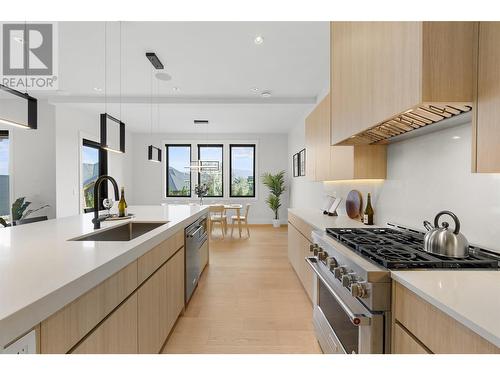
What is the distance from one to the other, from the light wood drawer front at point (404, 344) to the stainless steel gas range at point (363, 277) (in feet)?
0.14

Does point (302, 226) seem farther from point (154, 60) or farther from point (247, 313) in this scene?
point (154, 60)

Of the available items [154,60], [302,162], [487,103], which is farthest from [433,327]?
[302,162]

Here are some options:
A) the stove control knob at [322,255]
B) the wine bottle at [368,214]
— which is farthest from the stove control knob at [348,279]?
the wine bottle at [368,214]

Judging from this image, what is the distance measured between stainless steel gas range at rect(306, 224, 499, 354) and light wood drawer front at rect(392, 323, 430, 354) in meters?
0.04

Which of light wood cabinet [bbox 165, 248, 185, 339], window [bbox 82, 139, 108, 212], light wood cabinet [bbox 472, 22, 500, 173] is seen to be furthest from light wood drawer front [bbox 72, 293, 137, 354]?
window [bbox 82, 139, 108, 212]

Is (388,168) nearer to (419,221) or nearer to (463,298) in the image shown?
(419,221)

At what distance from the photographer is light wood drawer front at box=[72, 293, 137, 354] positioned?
3.17 ft

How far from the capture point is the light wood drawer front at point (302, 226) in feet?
8.36

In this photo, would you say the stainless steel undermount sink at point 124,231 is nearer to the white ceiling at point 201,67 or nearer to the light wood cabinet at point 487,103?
the white ceiling at point 201,67

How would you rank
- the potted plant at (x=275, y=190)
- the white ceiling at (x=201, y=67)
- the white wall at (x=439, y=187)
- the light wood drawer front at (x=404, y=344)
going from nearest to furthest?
the light wood drawer front at (x=404, y=344)
the white wall at (x=439, y=187)
the white ceiling at (x=201, y=67)
the potted plant at (x=275, y=190)

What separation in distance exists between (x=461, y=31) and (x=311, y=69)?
9.05ft

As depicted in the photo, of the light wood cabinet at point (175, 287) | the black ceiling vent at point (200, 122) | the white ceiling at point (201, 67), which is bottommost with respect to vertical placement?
the light wood cabinet at point (175, 287)

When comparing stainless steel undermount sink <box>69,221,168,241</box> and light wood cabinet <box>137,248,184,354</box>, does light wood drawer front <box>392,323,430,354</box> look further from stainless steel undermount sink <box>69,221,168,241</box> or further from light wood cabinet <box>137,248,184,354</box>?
stainless steel undermount sink <box>69,221,168,241</box>
